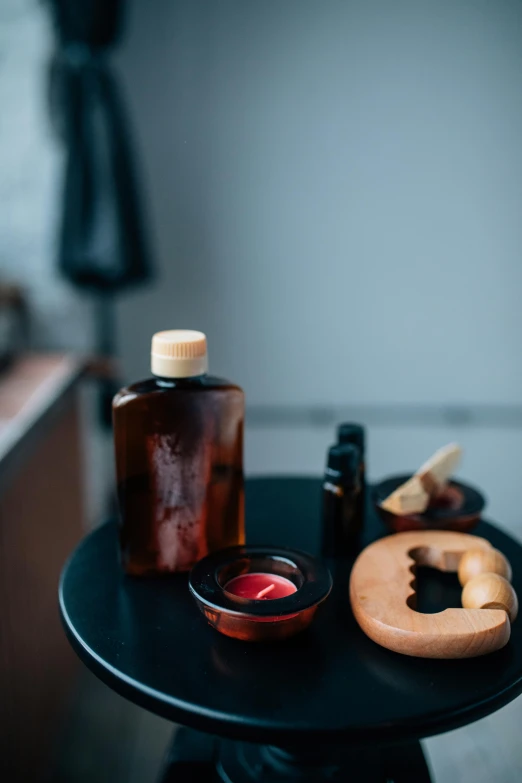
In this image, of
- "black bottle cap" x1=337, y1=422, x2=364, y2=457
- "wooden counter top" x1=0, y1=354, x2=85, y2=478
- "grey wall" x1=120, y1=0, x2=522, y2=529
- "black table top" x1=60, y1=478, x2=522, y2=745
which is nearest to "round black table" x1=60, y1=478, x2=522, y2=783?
"black table top" x1=60, y1=478, x2=522, y2=745

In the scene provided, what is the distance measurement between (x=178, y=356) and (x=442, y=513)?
14.5 inches

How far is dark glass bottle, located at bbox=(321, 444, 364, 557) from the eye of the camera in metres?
0.81

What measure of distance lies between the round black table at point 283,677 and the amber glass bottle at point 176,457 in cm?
4

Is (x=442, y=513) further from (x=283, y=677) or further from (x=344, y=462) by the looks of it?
(x=283, y=677)

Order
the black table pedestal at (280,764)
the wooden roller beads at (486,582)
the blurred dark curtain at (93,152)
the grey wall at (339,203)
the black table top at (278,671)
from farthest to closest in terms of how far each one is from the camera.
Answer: the grey wall at (339,203), the blurred dark curtain at (93,152), the black table pedestal at (280,764), the wooden roller beads at (486,582), the black table top at (278,671)

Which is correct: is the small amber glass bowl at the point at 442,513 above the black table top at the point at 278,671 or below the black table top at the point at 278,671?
above

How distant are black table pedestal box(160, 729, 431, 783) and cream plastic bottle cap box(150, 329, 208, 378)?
0.39m

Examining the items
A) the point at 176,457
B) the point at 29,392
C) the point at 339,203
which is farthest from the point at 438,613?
the point at 339,203

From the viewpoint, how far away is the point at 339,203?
1.69 m

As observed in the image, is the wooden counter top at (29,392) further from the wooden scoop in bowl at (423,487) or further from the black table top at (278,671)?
the wooden scoop in bowl at (423,487)

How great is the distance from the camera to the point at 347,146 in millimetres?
1651

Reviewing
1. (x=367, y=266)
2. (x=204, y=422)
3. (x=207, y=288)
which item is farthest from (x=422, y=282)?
(x=204, y=422)

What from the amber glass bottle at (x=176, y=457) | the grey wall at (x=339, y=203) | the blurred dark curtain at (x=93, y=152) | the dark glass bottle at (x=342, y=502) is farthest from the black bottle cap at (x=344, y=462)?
the grey wall at (x=339, y=203)

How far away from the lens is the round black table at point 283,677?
568 mm
